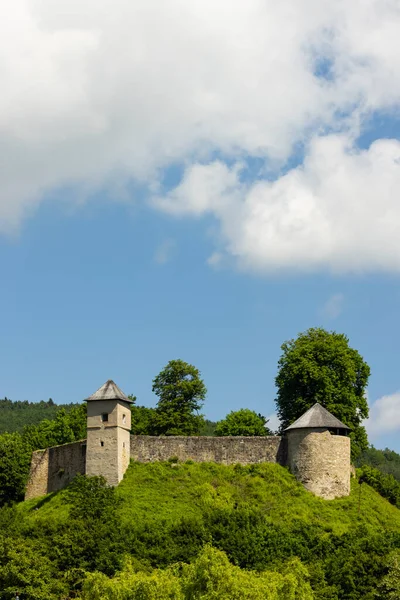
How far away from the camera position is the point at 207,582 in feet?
130

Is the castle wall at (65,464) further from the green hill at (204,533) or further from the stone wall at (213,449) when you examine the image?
the stone wall at (213,449)

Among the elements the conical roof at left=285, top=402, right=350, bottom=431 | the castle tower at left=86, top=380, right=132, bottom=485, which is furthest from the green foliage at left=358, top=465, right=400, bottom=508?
the castle tower at left=86, top=380, right=132, bottom=485

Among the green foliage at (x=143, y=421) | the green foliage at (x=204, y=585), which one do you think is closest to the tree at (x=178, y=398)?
the green foliage at (x=143, y=421)

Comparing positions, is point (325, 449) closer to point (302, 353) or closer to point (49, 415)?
point (302, 353)

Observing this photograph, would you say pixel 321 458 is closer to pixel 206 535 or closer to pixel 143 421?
pixel 206 535

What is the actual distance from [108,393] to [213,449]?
6.87 m

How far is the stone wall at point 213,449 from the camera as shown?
58531 millimetres

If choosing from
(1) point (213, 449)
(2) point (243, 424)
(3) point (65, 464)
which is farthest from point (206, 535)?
(2) point (243, 424)

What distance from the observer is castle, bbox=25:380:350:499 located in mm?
56594

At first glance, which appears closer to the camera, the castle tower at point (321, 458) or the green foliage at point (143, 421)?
the castle tower at point (321, 458)

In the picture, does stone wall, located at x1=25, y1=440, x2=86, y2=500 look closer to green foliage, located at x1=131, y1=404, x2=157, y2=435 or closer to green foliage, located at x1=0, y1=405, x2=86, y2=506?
green foliage, located at x1=0, y1=405, x2=86, y2=506

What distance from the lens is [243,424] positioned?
7219cm

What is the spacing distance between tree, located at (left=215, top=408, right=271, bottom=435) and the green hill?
40.9 ft

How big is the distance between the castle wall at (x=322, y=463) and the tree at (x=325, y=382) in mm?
7621
